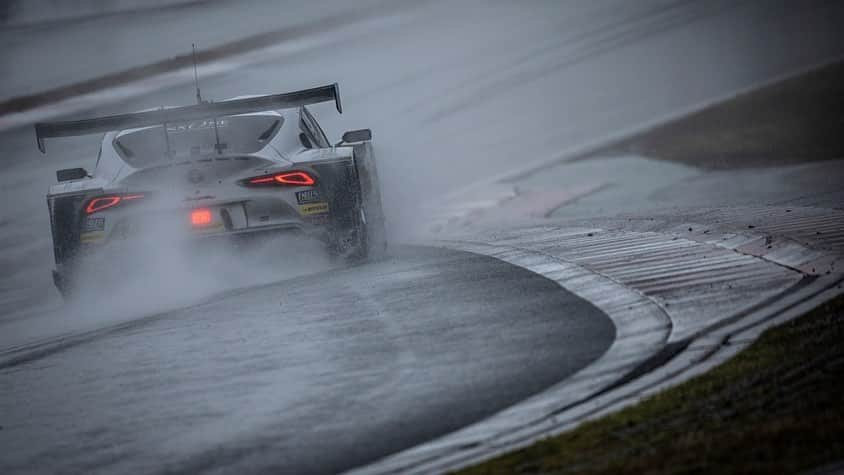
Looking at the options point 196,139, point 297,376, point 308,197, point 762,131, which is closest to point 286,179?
point 308,197

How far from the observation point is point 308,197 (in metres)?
10.9

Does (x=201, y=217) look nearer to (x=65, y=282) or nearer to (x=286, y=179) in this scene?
(x=286, y=179)

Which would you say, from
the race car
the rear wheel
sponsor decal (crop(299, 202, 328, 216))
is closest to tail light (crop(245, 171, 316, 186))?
the race car

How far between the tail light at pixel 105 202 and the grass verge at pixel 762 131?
8.51 metres

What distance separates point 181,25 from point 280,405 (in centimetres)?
2245

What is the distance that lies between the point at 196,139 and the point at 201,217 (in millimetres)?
796

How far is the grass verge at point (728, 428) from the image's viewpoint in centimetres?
451

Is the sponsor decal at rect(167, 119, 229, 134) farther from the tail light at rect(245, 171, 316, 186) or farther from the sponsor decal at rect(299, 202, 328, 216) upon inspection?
the sponsor decal at rect(299, 202, 328, 216)

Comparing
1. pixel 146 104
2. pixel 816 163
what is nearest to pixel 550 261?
pixel 816 163

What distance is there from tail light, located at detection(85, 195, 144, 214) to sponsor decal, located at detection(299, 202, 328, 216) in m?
1.22

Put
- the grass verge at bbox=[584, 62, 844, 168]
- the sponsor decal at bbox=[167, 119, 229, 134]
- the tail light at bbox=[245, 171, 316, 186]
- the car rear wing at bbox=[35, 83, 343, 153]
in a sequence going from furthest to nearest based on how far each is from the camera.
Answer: the grass verge at bbox=[584, 62, 844, 168]
the sponsor decal at bbox=[167, 119, 229, 134]
the tail light at bbox=[245, 171, 316, 186]
the car rear wing at bbox=[35, 83, 343, 153]

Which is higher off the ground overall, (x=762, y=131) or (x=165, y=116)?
(x=165, y=116)

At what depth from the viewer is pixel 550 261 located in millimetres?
10312

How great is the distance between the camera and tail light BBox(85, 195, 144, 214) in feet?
34.6
